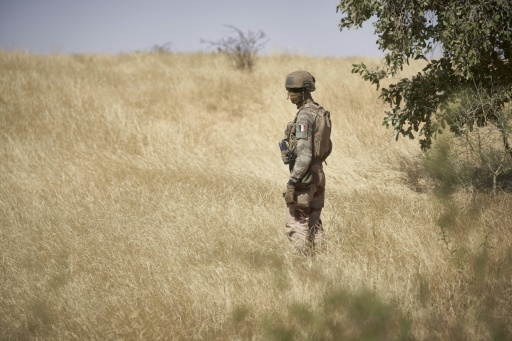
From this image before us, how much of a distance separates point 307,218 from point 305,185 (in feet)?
1.11

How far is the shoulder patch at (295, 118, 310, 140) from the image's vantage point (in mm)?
3988

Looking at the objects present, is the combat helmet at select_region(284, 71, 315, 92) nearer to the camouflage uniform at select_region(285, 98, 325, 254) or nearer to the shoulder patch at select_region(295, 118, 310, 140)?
the camouflage uniform at select_region(285, 98, 325, 254)

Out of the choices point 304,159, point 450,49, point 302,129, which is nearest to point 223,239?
point 304,159

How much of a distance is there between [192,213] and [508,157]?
438 cm

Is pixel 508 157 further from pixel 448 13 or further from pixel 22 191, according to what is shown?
pixel 22 191

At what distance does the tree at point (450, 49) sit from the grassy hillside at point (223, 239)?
1.08 m

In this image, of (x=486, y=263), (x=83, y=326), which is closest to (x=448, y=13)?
(x=486, y=263)

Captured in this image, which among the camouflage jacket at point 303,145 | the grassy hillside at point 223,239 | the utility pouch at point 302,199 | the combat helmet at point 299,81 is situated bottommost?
the grassy hillside at point 223,239

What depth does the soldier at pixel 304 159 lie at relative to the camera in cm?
401

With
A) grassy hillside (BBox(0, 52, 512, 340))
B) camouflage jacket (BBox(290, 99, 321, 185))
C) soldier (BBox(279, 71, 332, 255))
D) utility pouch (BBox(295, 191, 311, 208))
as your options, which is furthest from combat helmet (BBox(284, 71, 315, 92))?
grassy hillside (BBox(0, 52, 512, 340))

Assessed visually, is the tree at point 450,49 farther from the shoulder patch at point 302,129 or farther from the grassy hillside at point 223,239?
the shoulder patch at point 302,129

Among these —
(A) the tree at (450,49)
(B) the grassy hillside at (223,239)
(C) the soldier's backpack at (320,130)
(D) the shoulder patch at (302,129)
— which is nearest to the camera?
(B) the grassy hillside at (223,239)

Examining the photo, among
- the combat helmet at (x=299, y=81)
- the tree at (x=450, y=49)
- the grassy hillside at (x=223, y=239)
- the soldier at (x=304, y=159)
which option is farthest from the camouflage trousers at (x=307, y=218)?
the tree at (x=450, y=49)

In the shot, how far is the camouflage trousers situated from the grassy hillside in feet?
0.47
